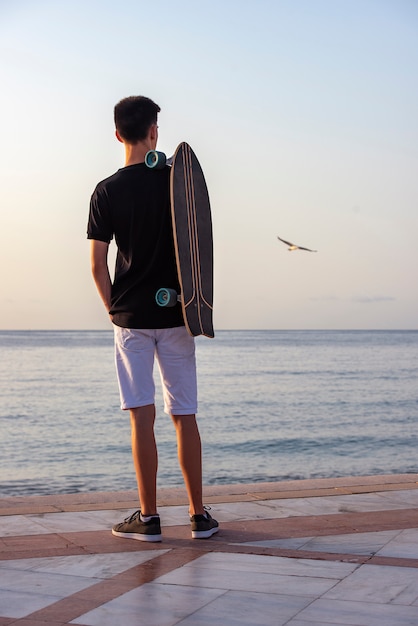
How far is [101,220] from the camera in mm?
4184

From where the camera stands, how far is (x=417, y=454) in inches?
661

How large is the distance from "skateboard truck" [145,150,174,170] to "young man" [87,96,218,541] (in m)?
0.05

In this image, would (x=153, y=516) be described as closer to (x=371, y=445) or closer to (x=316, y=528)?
(x=316, y=528)

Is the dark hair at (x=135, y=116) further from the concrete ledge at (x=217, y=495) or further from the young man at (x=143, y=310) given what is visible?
the concrete ledge at (x=217, y=495)

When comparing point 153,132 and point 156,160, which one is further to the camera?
point 153,132

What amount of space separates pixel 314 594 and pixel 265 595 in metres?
0.17

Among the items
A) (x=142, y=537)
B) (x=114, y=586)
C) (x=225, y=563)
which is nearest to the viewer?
(x=114, y=586)

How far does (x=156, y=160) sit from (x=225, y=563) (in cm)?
182

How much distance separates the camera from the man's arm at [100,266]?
418 cm

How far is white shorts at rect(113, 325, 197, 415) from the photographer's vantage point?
4164 millimetres

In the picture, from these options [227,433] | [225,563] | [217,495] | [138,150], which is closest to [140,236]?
[138,150]

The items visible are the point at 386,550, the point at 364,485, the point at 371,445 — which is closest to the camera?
the point at 386,550

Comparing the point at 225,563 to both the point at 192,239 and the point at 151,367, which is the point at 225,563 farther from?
the point at 192,239

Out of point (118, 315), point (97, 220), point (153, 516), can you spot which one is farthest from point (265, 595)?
point (97, 220)
